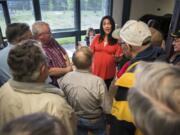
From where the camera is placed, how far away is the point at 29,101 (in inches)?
39.7

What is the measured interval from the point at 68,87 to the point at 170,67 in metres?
1.04

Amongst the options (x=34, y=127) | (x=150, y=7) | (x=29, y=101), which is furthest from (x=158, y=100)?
(x=150, y=7)

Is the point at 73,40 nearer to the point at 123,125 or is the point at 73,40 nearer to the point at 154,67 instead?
the point at 123,125

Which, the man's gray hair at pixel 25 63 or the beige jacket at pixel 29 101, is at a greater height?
the man's gray hair at pixel 25 63

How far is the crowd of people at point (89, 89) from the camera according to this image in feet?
1.79

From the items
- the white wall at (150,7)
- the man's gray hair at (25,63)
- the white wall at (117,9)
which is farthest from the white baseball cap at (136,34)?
the white wall at (150,7)

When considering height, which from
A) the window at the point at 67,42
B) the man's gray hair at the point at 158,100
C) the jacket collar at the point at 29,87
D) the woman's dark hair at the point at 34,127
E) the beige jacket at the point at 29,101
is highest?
the man's gray hair at the point at 158,100

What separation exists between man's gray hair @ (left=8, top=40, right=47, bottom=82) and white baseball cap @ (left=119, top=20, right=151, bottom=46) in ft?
2.17

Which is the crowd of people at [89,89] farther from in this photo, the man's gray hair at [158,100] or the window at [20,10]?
the window at [20,10]

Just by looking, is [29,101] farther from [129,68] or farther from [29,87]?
[129,68]

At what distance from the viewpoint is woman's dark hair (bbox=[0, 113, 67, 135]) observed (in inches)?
20.1

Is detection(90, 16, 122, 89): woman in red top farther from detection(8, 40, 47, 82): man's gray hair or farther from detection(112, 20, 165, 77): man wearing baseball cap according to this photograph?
detection(8, 40, 47, 82): man's gray hair

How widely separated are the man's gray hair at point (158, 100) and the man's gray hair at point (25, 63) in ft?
2.11

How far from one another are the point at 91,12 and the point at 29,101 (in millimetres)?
3724
